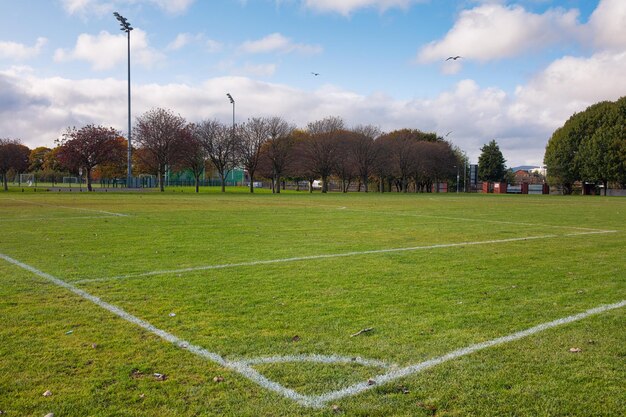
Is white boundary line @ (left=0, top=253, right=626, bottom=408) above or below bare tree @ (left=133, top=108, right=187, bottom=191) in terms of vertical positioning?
below

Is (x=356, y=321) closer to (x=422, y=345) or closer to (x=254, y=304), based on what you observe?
(x=422, y=345)

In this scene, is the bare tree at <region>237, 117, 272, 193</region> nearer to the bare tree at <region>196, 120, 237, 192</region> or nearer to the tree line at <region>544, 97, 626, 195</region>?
the bare tree at <region>196, 120, 237, 192</region>

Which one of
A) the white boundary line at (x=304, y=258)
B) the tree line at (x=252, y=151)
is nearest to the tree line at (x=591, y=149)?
the tree line at (x=252, y=151)

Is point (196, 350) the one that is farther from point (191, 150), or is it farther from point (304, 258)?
point (191, 150)

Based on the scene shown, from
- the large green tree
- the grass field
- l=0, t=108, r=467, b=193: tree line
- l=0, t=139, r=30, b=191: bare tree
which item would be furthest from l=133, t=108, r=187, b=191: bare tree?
the large green tree

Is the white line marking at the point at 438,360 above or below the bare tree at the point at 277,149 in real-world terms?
below

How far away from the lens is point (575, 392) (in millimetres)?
3658

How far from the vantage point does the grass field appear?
3555 mm

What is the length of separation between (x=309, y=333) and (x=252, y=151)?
59.0 metres

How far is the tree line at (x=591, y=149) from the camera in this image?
6700 centimetres

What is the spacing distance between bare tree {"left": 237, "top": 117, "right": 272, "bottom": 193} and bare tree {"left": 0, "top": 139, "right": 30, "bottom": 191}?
1024 inches

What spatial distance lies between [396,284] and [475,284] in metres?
1.21

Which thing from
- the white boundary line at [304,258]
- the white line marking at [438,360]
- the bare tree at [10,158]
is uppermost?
the bare tree at [10,158]

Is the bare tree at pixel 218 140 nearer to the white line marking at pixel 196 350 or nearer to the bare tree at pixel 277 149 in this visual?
the bare tree at pixel 277 149
